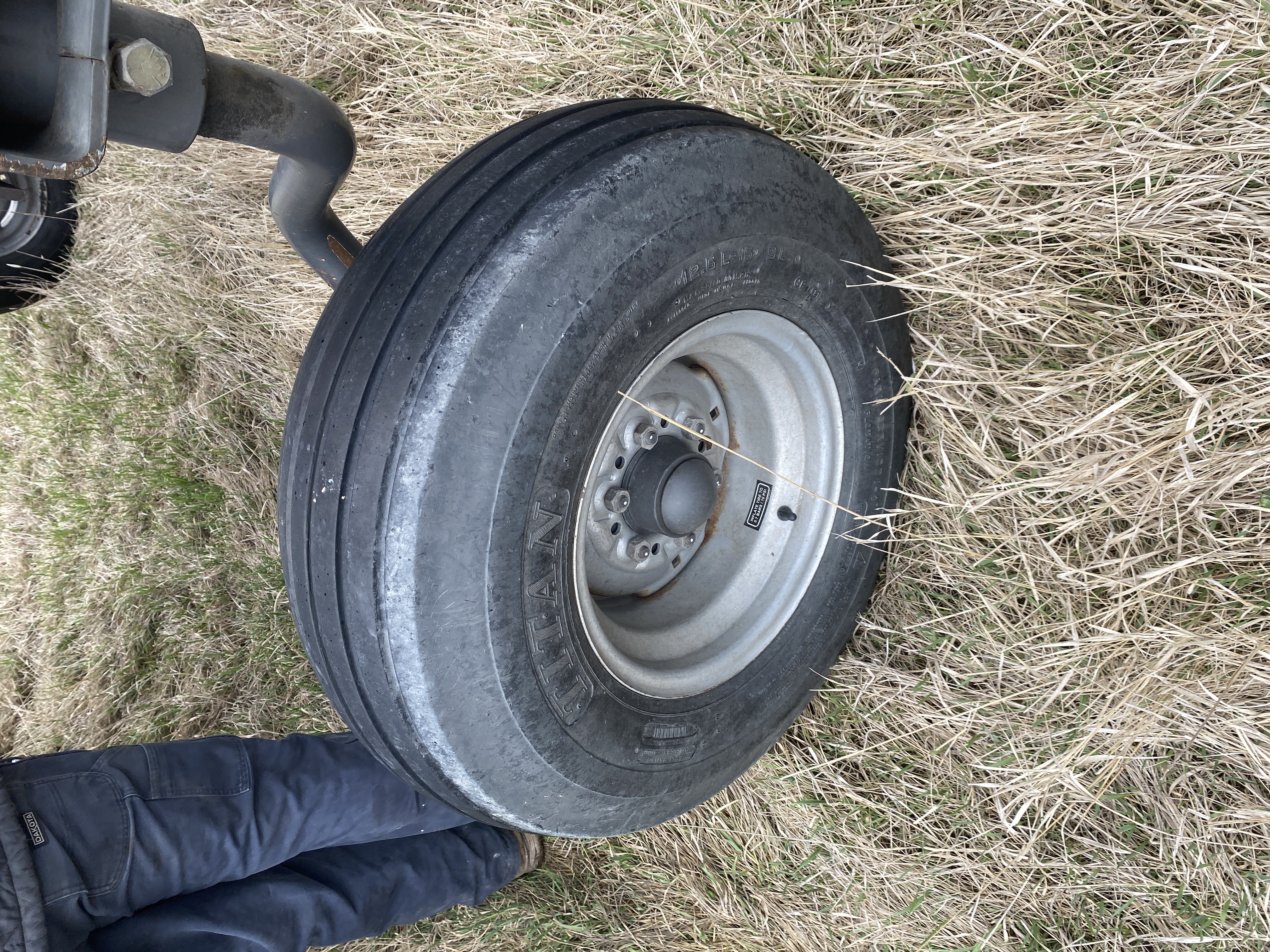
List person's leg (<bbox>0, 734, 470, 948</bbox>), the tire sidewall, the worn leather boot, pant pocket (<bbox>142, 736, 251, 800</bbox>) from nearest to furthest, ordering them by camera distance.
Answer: the tire sidewall, person's leg (<bbox>0, 734, 470, 948</bbox>), pant pocket (<bbox>142, 736, 251, 800</bbox>), the worn leather boot

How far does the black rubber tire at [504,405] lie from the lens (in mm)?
1175

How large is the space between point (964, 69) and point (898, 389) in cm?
69

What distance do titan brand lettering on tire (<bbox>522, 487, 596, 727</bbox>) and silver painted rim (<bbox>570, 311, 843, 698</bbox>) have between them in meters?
0.14

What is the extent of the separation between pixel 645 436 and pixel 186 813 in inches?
56.1

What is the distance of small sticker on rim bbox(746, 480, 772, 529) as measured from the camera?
68.4 inches

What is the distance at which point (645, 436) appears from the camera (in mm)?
1570

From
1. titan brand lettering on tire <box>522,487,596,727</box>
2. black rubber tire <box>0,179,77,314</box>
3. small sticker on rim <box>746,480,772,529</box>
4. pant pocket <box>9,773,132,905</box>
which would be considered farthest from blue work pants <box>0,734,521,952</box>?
black rubber tire <box>0,179,77,314</box>

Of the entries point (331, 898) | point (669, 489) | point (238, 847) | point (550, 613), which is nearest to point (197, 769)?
point (238, 847)

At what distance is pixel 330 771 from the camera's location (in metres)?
2.18

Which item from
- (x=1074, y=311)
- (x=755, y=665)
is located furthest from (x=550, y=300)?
(x=1074, y=311)

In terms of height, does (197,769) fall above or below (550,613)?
below

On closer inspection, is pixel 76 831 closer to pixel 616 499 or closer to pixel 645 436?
pixel 616 499

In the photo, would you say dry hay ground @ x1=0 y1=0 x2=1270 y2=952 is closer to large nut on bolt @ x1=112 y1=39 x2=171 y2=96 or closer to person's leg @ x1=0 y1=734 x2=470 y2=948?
person's leg @ x1=0 y1=734 x2=470 y2=948

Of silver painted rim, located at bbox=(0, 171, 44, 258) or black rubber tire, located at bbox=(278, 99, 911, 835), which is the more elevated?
silver painted rim, located at bbox=(0, 171, 44, 258)
